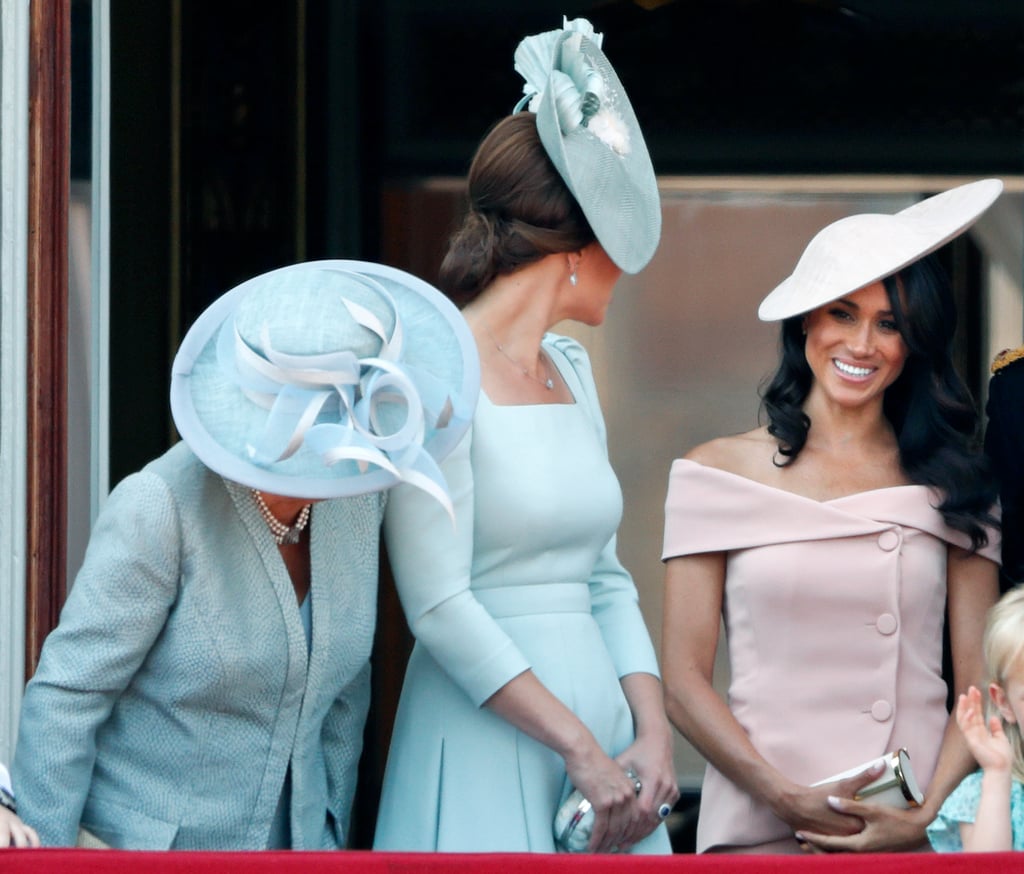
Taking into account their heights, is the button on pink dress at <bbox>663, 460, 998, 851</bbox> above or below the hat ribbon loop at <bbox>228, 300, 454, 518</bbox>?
below

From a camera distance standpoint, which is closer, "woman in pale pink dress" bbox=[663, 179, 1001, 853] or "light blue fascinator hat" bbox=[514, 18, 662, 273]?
"light blue fascinator hat" bbox=[514, 18, 662, 273]

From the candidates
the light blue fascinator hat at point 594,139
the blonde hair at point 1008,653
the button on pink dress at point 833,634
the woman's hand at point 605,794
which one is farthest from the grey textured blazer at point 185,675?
the blonde hair at point 1008,653

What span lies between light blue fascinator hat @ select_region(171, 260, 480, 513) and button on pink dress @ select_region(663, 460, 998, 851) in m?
0.70

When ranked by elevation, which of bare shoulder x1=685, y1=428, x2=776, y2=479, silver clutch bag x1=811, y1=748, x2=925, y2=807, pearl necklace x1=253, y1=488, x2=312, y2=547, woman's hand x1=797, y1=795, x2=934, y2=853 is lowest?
woman's hand x1=797, y1=795, x2=934, y2=853

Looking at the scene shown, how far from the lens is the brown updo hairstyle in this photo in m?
2.57

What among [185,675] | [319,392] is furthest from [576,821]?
[319,392]

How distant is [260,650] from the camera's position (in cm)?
220

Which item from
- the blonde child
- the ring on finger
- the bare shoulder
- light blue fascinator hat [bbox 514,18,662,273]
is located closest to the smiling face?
the bare shoulder

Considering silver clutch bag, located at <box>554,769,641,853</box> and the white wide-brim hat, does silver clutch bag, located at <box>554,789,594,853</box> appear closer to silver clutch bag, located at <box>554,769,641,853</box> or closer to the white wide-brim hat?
silver clutch bag, located at <box>554,769,641,853</box>

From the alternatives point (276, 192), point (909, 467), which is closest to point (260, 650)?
point (909, 467)

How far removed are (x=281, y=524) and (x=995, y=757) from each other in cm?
94

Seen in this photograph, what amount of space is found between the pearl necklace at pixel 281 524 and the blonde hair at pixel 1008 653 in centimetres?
92

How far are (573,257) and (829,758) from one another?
2.72 ft

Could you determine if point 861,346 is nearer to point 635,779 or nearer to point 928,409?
point 928,409
